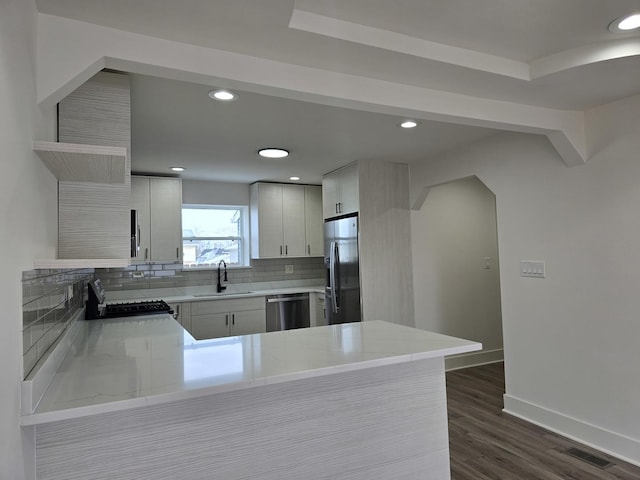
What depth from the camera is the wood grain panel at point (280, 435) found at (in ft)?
4.22

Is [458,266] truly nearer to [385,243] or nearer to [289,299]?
[385,243]

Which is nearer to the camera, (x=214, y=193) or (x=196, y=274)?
(x=196, y=274)

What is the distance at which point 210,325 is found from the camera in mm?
4570

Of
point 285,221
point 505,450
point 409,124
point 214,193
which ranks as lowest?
point 505,450

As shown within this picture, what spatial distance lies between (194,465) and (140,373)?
0.38 meters

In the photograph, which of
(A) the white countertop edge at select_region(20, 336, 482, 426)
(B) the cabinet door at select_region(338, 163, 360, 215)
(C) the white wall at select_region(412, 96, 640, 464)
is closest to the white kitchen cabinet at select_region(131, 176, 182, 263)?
(B) the cabinet door at select_region(338, 163, 360, 215)

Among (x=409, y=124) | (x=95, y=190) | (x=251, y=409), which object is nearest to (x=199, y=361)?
(x=251, y=409)

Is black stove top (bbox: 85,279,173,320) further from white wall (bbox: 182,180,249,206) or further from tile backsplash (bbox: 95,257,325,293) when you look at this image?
white wall (bbox: 182,180,249,206)

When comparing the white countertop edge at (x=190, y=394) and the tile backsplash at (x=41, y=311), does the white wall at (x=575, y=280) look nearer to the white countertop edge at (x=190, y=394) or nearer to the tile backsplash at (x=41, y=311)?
the white countertop edge at (x=190, y=394)

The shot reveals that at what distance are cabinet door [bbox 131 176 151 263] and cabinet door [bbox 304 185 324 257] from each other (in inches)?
78.6

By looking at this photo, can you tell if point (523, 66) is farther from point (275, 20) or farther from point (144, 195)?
point (144, 195)

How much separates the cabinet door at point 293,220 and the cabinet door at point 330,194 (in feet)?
1.94

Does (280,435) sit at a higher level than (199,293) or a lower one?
lower

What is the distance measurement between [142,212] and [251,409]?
11.6 feet
